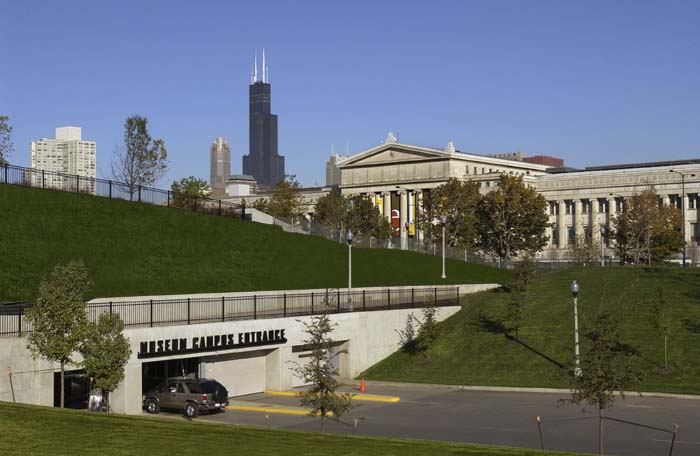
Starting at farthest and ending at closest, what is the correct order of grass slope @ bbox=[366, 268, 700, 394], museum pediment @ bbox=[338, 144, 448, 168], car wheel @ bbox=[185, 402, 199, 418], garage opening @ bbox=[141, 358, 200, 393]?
1. museum pediment @ bbox=[338, 144, 448, 168]
2. grass slope @ bbox=[366, 268, 700, 394]
3. garage opening @ bbox=[141, 358, 200, 393]
4. car wheel @ bbox=[185, 402, 199, 418]

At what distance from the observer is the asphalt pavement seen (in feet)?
105

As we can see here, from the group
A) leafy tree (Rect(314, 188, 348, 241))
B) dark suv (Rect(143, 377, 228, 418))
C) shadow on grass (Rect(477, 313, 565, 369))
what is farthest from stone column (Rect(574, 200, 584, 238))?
dark suv (Rect(143, 377, 228, 418))

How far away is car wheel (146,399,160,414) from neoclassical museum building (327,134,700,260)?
3406 inches

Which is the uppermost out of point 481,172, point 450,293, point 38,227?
point 481,172

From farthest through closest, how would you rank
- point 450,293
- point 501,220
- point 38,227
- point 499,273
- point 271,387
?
point 501,220 → point 499,273 → point 450,293 → point 38,227 → point 271,387

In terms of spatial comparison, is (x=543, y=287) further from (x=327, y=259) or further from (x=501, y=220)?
(x=501, y=220)

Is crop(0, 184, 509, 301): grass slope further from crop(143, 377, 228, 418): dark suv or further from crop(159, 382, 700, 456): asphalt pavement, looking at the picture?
crop(159, 382, 700, 456): asphalt pavement

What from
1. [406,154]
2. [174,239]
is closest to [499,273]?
[174,239]

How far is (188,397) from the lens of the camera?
127 ft

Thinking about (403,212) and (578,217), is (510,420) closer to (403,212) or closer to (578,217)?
(578,217)

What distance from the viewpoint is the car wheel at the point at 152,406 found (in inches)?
1563

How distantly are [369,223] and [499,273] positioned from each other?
145ft

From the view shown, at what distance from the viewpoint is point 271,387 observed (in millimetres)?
47844

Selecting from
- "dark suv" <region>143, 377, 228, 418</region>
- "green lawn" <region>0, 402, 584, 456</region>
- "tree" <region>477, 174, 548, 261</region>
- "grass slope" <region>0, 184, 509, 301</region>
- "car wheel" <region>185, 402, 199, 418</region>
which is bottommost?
"car wheel" <region>185, 402, 199, 418</region>
